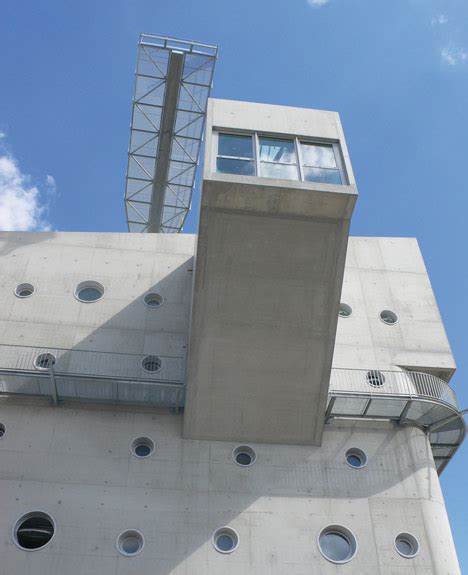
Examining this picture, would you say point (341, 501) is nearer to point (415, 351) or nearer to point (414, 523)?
point (414, 523)

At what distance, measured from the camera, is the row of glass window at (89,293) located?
21.6 meters

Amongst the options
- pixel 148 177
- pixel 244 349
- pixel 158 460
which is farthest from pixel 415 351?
pixel 148 177

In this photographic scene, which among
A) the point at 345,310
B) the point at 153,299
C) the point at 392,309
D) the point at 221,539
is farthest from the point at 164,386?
the point at 392,309

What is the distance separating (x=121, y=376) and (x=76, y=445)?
234cm

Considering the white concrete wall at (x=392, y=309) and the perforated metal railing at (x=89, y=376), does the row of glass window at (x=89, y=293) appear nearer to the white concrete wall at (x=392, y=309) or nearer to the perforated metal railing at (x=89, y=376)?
the perforated metal railing at (x=89, y=376)

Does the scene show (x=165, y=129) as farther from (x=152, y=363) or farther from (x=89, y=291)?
(x=152, y=363)

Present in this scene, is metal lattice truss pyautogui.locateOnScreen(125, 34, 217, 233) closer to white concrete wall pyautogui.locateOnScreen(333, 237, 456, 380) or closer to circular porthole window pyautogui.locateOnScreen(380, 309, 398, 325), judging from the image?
white concrete wall pyautogui.locateOnScreen(333, 237, 456, 380)

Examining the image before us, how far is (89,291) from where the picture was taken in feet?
72.1

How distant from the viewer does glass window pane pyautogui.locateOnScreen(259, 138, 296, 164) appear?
1802cm

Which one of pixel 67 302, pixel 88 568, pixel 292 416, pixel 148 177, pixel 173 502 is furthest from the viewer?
pixel 148 177

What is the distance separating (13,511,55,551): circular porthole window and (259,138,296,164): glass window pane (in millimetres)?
10999

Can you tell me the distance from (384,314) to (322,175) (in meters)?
6.99

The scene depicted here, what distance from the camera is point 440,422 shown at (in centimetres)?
2031

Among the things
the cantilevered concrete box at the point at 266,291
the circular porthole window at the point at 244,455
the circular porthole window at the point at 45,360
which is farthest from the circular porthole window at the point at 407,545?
the circular porthole window at the point at 45,360
